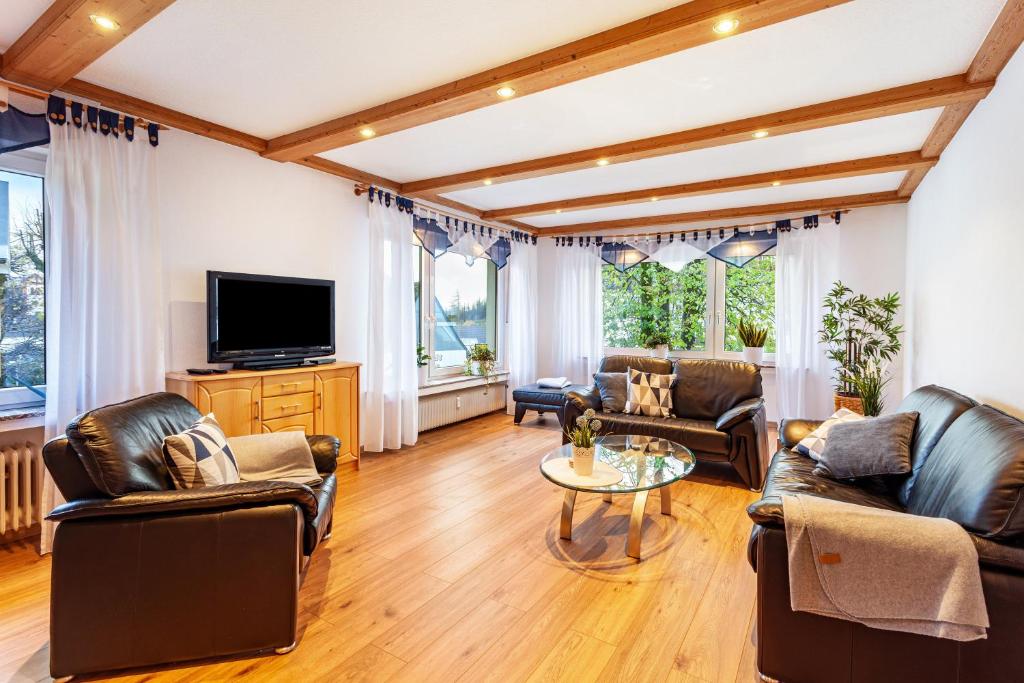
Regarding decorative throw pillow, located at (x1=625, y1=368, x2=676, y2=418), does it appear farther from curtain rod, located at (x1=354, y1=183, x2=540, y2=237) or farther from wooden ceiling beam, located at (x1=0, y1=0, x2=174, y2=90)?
wooden ceiling beam, located at (x1=0, y1=0, x2=174, y2=90)

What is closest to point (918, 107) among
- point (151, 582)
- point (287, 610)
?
point (287, 610)

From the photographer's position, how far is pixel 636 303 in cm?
652

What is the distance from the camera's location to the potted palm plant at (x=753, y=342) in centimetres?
538

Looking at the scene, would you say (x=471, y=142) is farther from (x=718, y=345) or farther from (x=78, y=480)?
(x=718, y=345)

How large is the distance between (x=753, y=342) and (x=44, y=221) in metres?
5.87

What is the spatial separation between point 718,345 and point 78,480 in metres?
5.90

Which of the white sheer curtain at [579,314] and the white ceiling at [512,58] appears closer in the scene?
the white ceiling at [512,58]

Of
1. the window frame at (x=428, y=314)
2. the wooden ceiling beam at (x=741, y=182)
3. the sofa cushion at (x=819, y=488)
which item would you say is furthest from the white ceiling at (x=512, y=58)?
the sofa cushion at (x=819, y=488)

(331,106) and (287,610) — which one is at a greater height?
(331,106)

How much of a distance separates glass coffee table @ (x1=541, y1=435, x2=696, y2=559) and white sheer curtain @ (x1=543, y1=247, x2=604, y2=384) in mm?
3187

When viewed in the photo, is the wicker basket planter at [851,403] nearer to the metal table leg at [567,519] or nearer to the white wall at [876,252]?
the white wall at [876,252]

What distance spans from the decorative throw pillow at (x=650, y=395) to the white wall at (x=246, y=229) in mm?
2418

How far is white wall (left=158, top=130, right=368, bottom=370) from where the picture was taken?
3.25m

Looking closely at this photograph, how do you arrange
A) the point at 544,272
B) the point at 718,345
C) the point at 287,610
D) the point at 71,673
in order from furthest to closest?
1. the point at 544,272
2. the point at 718,345
3. the point at 287,610
4. the point at 71,673
